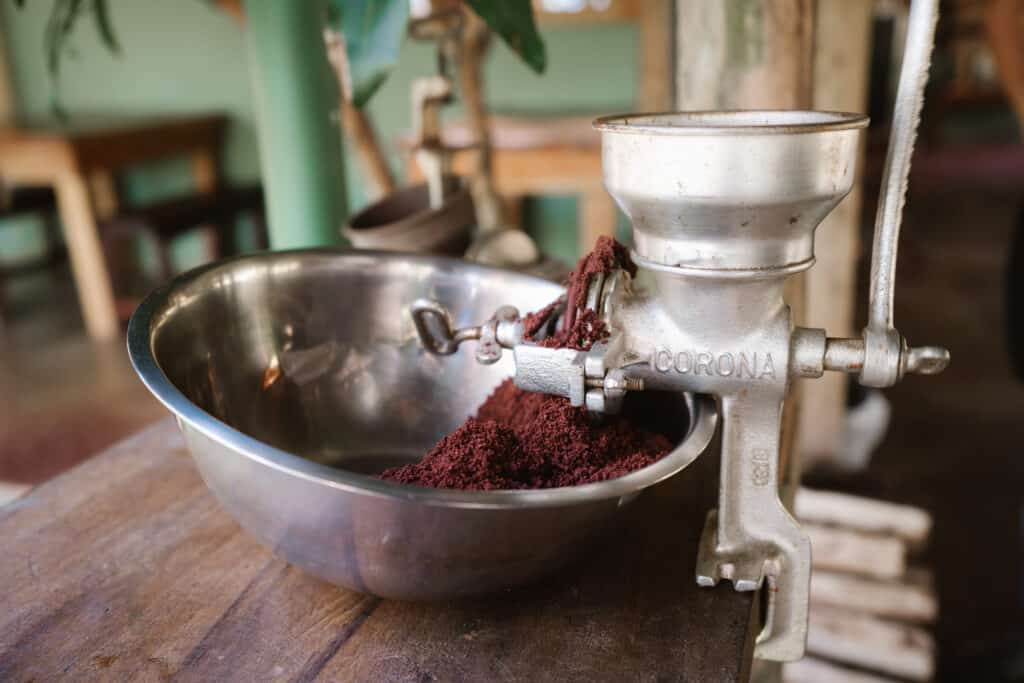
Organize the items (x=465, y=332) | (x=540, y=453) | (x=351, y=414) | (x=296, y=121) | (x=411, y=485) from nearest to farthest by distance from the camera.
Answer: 1. (x=411, y=485)
2. (x=540, y=453)
3. (x=465, y=332)
4. (x=351, y=414)
5. (x=296, y=121)

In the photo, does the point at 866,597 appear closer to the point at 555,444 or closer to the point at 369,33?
the point at 555,444

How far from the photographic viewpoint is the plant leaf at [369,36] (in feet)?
3.04

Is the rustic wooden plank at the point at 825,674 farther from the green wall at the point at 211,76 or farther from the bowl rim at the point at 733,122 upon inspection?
the green wall at the point at 211,76

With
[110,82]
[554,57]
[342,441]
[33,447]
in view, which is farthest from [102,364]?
[342,441]

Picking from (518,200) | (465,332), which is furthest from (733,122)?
(518,200)

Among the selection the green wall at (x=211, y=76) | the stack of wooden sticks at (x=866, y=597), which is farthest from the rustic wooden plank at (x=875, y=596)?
the green wall at (x=211, y=76)

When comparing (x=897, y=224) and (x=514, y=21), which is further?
(x=514, y=21)

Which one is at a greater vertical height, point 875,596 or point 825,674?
point 875,596

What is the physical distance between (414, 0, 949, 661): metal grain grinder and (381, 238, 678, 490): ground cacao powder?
0.05 feet

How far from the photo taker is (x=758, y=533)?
27.5 inches

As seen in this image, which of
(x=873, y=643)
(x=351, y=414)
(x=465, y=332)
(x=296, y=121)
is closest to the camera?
(x=465, y=332)

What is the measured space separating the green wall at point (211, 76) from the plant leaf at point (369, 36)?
262 centimetres

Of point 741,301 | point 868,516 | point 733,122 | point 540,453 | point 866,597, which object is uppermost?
point 733,122

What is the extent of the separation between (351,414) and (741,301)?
0.45 metres
